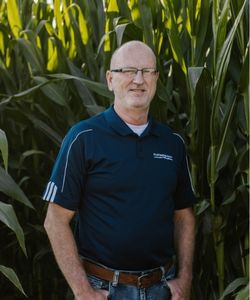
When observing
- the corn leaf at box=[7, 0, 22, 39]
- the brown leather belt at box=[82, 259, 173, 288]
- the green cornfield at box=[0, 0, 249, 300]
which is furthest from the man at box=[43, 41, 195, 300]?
the corn leaf at box=[7, 0, 22, 39]

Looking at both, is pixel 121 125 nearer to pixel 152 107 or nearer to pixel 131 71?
pixel 131 71

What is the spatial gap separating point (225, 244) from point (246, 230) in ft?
0.35

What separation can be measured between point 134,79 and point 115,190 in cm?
25

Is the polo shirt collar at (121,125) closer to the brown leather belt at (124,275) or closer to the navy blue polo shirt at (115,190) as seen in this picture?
the navy blue polo shirt at (115,190)

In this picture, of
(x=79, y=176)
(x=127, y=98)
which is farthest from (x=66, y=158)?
(x=127, y=98)

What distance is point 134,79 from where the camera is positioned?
1.67 metres

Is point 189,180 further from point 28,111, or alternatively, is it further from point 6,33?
point 6,33

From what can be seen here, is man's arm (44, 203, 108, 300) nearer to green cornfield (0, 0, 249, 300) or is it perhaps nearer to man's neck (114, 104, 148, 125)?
green cornfield (0, 0, 249, 300)

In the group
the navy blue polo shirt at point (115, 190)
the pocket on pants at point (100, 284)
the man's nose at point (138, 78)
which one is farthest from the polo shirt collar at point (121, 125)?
the pocket on pants at point (100, 284)

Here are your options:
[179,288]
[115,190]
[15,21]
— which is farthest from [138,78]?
[15,21]

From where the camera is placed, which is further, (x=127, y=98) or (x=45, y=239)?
(x=45, y=239)

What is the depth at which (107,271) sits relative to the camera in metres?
1.68

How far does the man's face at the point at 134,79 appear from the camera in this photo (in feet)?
5.47

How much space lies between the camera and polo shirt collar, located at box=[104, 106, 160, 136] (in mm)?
1686
